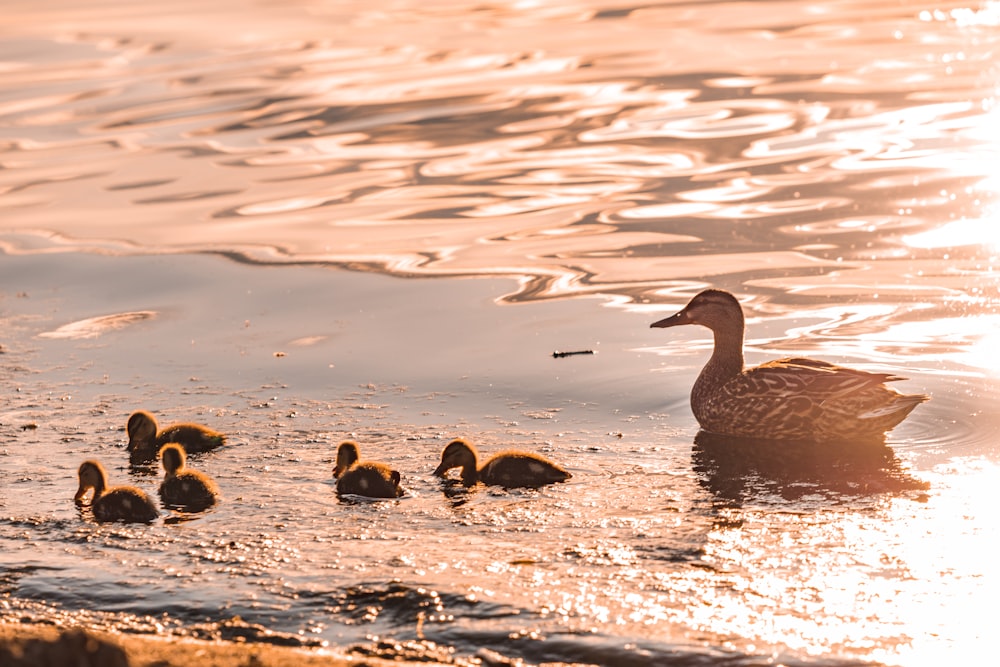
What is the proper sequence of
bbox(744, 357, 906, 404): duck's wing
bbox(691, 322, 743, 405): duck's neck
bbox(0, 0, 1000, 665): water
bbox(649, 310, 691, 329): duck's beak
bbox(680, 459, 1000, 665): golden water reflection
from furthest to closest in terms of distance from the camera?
bbox(649, 310, 691, 329): duck's beak
bbox(691, 322, 743, 405): duck's neck
bbox(744, 357, 906, 404): duck's wing
bbox(0, 0, 1000, 665): water
bbox(680, 459, 1000, 665): golden water reflection

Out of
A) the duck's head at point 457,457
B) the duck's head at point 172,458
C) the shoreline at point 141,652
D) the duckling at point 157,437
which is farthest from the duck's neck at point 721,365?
the shoreline at point 141,652

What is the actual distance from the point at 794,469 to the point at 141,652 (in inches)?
167

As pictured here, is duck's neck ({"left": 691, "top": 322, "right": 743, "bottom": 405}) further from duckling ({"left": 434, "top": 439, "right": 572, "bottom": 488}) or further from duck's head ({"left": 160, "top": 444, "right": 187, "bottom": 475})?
duck's head ({"left": 160, "top": 444, "right": 187, "bottom": 475})

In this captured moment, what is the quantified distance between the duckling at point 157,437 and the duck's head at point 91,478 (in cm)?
85

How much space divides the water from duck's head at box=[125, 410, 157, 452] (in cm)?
13

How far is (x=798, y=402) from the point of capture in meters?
9.13

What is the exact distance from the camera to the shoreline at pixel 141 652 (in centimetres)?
459

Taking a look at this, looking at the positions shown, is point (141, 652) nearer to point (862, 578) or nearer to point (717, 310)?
point (862, 578)

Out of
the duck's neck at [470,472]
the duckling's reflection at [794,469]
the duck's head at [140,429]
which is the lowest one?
the duckling's reflection at [794,469]

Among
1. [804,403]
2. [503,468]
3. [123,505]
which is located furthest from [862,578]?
[123,505]

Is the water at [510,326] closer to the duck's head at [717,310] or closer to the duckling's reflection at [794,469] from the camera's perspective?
the duckling's reflection at [794,469]

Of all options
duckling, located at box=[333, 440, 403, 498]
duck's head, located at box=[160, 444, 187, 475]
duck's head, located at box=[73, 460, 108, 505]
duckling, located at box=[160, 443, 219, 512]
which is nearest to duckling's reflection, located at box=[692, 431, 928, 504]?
duckling, located at box=[333, 440, 403, 498]

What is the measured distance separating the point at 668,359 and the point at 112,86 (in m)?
15.2

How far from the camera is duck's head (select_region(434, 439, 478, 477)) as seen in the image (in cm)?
816
